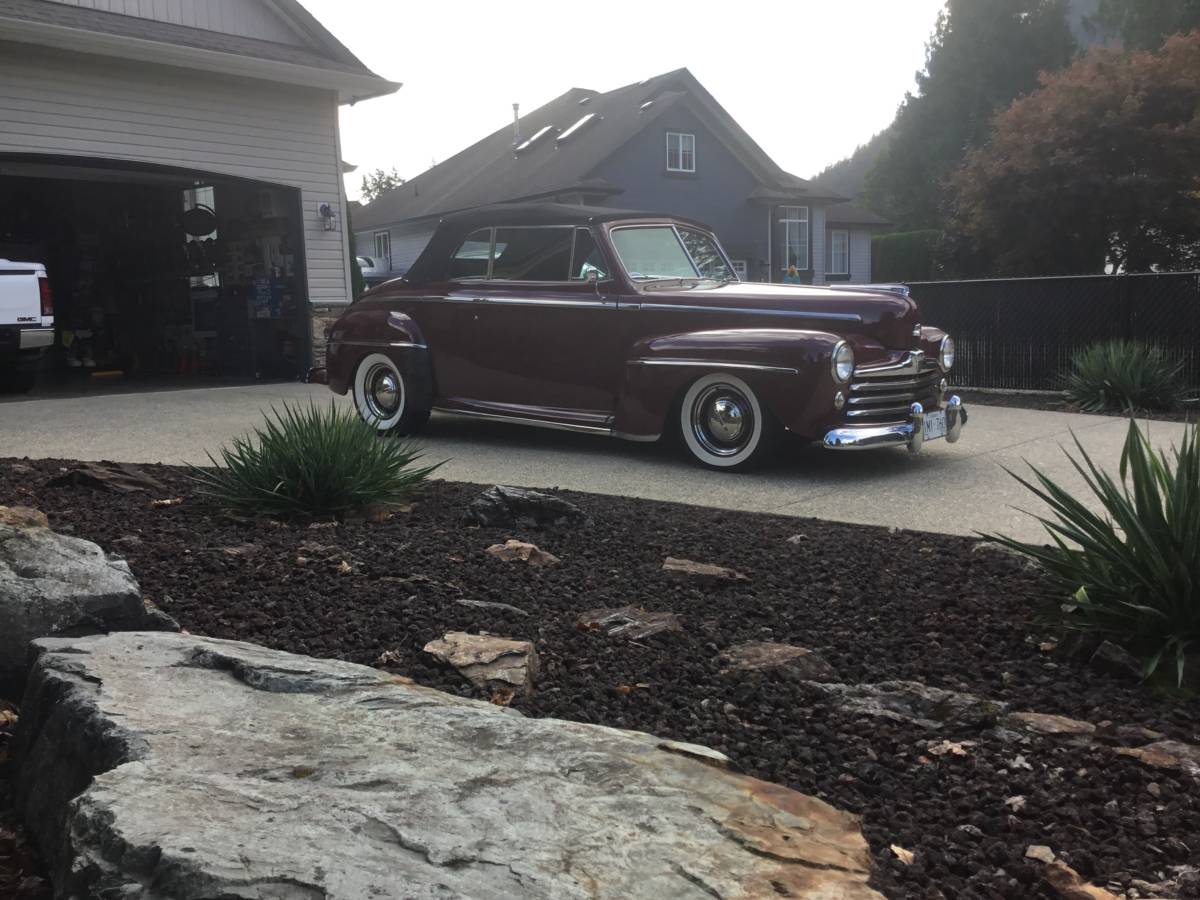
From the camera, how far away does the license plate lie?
23.3 ft

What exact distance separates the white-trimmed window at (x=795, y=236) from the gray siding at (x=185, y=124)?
21.9 m

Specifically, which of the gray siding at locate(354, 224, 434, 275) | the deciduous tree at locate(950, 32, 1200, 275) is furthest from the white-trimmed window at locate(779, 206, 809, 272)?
the gray siding at locate(354, 224, 434, 275)

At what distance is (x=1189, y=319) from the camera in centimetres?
1076

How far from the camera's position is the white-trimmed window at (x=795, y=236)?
33.8m

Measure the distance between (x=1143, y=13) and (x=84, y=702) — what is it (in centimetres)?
5188

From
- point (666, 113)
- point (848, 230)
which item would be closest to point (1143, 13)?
point (848, 230)

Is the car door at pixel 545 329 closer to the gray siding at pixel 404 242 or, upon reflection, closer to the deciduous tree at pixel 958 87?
the gray siding at pixel 404 242

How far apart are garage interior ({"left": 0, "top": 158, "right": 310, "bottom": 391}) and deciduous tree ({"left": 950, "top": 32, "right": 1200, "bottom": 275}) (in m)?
19.3

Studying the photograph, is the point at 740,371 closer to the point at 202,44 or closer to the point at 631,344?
the point at 631,344

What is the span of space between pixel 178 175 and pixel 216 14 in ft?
6.99

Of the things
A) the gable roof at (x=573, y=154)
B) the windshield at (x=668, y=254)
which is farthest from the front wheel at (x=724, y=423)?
the gable roof at (x=573, y=154)

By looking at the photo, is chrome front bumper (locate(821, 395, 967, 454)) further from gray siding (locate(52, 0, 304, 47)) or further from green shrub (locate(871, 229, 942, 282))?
green shrub (locate(871, 229, 942, 282))

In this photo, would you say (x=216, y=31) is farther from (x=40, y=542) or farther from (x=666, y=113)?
(x=666, y=113)

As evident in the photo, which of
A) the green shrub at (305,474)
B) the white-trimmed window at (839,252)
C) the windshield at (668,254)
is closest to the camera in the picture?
the green shrub at (305,474)
